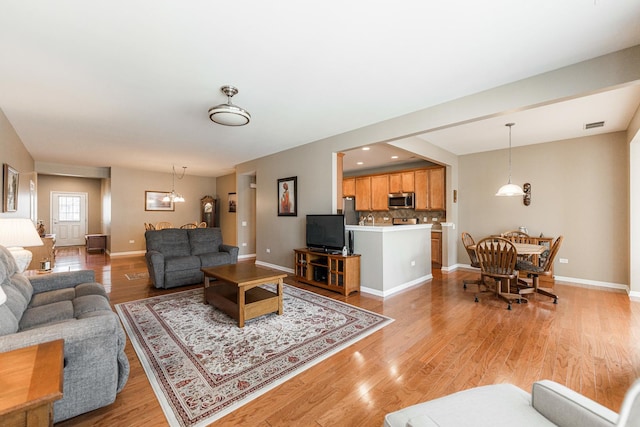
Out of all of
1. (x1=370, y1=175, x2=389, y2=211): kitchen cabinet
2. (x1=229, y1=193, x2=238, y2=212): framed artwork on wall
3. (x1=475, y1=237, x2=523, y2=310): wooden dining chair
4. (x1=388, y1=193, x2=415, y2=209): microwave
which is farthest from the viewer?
(x1=229, y1=193, x2=238, y2=212): framed artwork on wall

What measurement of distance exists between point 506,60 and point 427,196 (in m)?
4.21

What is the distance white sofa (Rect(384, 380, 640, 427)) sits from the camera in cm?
95

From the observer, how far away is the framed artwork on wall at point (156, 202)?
336 inches

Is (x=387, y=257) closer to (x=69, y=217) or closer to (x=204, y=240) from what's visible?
(x=204, y=240)

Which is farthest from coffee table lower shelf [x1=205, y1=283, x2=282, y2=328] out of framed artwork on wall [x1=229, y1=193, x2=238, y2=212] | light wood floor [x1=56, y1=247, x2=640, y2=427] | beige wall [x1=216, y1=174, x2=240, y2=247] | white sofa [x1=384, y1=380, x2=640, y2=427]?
framed artwork on wall [x1=229, y1=193, x2=238, y2=212]

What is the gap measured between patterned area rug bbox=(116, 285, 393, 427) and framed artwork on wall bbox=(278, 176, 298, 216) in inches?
85.4

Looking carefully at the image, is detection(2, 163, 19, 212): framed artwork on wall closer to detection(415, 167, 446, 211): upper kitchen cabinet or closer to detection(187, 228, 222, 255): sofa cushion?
detection(187, 228, 222, 255): sofa cushion

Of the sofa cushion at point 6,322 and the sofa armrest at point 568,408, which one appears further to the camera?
the sofa cushion at point 6,322

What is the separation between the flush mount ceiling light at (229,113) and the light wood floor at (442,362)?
2395 millimetres

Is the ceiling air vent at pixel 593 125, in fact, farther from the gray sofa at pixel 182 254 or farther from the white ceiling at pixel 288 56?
the gray sofa at pixel 182 254

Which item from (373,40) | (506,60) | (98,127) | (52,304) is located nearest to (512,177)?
(506,60)

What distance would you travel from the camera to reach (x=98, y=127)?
4.20 m

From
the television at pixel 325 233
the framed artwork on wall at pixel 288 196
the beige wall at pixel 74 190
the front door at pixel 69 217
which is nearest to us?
the television at pixel 325 233

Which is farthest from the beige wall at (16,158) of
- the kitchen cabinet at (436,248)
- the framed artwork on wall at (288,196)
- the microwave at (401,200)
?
the kitchen cabinet at (436,248)
